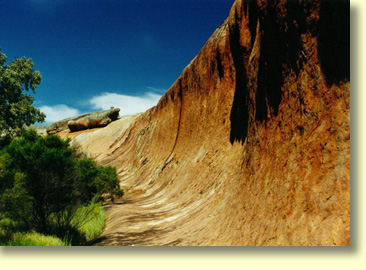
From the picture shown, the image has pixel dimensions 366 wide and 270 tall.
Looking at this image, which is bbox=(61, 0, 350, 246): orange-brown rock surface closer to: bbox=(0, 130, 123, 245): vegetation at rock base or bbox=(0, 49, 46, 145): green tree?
bbox=(0, 130, 123, 245): vegetation at rock base

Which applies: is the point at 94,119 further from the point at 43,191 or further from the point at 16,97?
the point at 43,191

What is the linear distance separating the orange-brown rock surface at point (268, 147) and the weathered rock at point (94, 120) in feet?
123

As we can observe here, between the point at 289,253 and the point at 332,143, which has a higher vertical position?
the point at 332,143

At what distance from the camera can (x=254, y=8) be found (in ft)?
31.9

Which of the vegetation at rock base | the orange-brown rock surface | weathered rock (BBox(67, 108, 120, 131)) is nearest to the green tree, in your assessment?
the vegetation at rock base

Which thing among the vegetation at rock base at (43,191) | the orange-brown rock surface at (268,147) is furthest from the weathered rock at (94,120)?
the vegetation at rock base at (43,191)

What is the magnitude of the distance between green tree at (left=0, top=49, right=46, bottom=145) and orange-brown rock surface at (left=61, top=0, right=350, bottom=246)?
970 cm

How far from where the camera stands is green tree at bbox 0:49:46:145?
17.3 meters

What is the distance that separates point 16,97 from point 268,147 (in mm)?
A: 18415

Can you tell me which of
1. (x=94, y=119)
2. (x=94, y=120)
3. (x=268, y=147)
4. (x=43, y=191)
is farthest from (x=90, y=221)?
(x=94, y=119)

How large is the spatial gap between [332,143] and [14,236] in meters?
8.45

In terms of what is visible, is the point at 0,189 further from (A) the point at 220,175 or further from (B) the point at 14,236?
(A) the point at 220,175

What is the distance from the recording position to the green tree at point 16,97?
17281 millimetres
